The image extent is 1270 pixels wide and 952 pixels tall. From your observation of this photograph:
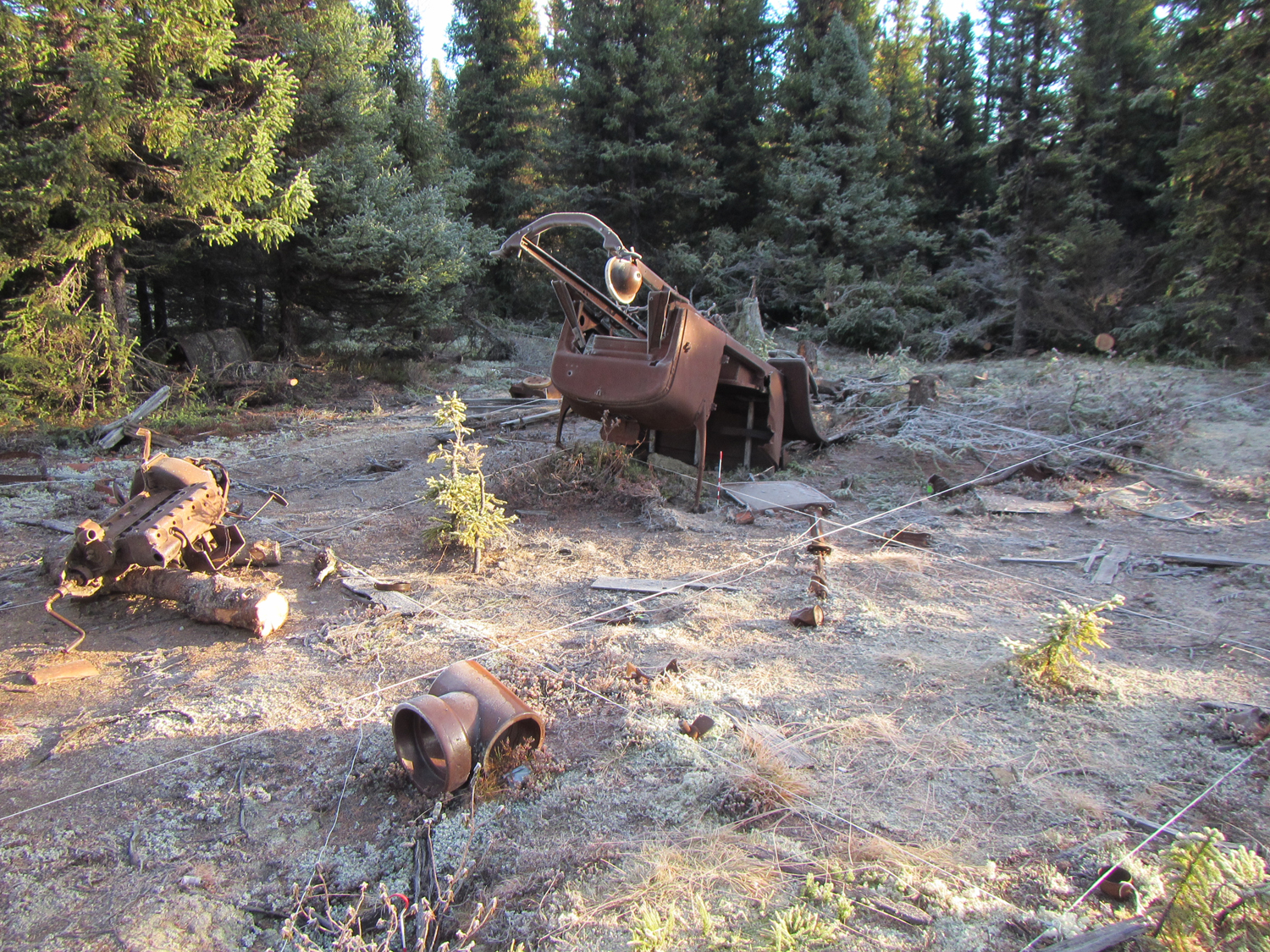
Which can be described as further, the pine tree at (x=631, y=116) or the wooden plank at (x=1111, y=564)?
the pine tree at (x=631, y=116)

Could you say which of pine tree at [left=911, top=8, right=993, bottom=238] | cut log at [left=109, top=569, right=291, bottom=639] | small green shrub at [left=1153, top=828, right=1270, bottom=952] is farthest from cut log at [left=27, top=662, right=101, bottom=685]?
pine tree at [left=911, top=8, right=993, bottom=238]

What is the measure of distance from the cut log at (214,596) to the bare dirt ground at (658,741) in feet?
0.45

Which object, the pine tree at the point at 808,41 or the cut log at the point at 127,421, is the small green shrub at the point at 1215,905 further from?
the pine tree at the point at 808,41

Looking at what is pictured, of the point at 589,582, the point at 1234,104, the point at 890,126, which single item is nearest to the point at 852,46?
the point at 890,126

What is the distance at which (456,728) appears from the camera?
98.5 inches

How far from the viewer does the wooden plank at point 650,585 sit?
4.57m

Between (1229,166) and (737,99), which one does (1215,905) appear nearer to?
(1229,166)

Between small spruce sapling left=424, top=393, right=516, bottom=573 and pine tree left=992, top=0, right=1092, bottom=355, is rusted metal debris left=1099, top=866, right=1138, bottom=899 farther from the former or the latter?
pine tree left=992, top=0, right=1092, bottom=355

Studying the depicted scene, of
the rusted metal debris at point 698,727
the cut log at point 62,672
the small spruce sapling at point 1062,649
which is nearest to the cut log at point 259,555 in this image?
the cut log at point 62,672

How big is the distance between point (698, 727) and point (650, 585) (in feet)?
5.96

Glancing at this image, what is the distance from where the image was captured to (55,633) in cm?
396

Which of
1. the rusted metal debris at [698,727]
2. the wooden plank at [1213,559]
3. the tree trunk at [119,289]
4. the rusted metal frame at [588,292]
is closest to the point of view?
the rusted metal debris at [698,727]

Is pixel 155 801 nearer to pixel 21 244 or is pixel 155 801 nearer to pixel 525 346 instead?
pixel 21 244

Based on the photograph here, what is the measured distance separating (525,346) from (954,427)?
37.9 ft
